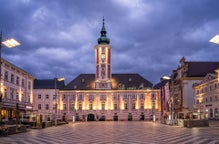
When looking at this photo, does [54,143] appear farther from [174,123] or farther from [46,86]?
[46,86]

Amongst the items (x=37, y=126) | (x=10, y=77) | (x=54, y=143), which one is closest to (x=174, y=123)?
(x=37, y=126)

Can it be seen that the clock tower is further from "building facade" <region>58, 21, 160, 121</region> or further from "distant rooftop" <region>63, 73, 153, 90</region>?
"distant rooftop" <region>63, 73, 153, 90</region>

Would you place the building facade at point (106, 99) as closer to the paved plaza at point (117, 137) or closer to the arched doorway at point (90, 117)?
the arched doorway at point (90, 117)

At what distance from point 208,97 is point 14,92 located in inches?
1949

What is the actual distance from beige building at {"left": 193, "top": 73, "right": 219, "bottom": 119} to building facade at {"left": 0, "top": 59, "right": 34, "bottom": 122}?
4113 centimetres

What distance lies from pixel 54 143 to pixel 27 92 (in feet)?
177

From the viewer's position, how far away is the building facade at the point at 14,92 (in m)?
57.1

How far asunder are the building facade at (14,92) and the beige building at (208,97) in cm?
4113

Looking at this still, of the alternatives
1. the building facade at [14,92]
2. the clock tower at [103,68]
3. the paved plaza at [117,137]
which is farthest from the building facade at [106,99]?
the paved plaza at [117,137]

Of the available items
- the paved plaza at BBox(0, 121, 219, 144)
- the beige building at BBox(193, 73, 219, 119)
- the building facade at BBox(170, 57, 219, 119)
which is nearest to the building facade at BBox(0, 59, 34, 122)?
the paved plaza at BBox(0, 121, 219, 144)

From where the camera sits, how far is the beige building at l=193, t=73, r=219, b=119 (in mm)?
74906

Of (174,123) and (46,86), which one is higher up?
(46,86)

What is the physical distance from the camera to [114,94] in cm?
10862

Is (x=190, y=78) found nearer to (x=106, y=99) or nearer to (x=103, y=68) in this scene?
(x=106, y=99)
